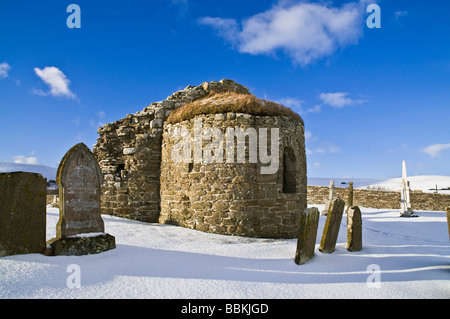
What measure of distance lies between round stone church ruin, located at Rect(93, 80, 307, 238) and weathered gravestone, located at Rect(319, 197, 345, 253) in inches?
64.8

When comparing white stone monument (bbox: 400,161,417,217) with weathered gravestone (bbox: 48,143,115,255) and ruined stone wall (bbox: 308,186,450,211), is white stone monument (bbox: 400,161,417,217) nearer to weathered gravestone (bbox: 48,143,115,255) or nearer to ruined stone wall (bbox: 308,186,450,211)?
ruined stone wall (bbox: 308,186,450,211)

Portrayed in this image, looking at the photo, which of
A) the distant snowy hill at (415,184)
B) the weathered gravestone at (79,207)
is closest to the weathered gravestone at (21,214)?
the weathered gravestone at (79,207)

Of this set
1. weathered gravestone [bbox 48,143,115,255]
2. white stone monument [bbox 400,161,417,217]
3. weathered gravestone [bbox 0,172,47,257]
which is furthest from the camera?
white stone monument [bbox 400,161,417,217]

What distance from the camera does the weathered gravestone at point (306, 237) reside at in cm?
554

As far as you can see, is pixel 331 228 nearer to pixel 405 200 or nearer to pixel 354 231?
pixel 354 231

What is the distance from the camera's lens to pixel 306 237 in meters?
5.61

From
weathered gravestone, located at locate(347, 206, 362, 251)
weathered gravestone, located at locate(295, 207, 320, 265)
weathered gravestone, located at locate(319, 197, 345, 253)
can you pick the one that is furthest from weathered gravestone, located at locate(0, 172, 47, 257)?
weathered gravestone, located at locate(347, 206, 362, 251)

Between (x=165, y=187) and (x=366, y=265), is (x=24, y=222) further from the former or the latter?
(x=366, y=265)

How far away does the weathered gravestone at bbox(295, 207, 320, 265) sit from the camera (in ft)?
18.2

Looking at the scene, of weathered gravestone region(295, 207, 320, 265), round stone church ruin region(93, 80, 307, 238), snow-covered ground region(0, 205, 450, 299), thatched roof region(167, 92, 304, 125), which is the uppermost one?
thatched roof region(167, 92, 304, 125)

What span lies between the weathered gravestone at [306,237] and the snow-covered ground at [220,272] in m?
0.16
